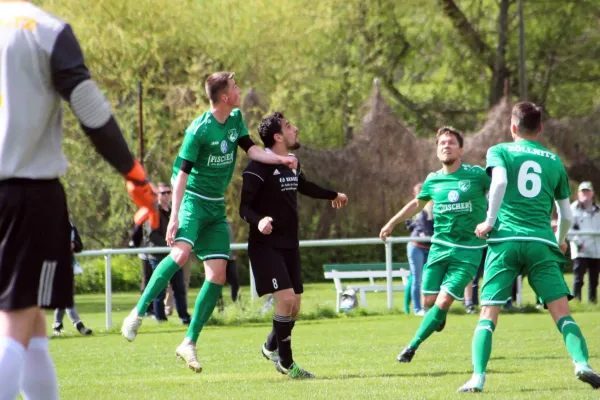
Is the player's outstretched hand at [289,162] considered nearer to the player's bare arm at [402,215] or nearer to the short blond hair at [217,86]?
the short blond hair at [217,86]

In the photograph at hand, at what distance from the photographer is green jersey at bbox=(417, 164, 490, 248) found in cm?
977

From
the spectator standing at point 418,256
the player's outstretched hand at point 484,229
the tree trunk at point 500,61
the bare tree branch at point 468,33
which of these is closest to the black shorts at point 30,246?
the player's outstretched hand at point 484,229

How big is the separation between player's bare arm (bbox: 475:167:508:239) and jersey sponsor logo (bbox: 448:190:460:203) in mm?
2527

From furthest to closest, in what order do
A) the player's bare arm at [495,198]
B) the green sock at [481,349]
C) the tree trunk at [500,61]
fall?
the tree trunk at [500,61] → the green sock at [481,349] → the player's bare arm at [495,198]

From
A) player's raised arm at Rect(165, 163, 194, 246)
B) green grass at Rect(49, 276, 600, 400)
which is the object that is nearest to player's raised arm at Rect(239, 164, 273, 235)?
player's raised arm at Rect(165, 163, 194, 246)

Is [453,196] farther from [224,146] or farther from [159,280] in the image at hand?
[159,280]

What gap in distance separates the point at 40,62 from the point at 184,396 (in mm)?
3658

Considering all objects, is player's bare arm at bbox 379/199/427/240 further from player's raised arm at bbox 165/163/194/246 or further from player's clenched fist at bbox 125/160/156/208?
A: player's clenched fist at bbox 125/160/156/208

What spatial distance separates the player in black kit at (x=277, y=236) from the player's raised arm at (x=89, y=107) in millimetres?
3837

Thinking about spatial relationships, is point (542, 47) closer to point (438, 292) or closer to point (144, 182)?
point (438, 292)

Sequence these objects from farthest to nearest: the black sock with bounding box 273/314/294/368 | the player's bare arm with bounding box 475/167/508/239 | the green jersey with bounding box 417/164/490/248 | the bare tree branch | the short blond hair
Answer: the bare tree branch
the green jersey with bounding box 417/164/490/248
the short blond hair
the black sock with bounding box 273/314/294/368
the player's bare arm with bounding box 475/167/508/239

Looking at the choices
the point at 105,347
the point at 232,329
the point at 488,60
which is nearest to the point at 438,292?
the point at 105,347

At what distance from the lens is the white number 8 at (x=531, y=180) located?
7.48 m

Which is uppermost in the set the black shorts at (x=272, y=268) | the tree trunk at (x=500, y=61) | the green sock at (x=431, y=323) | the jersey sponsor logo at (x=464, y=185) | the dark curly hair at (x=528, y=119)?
the tree trunk at (x=500, y=61)
